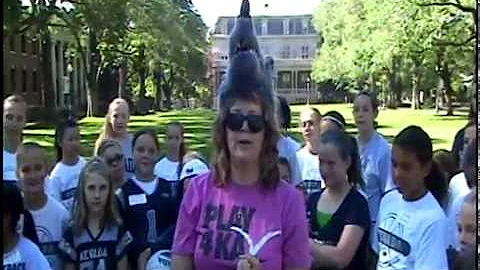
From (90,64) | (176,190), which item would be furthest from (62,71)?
(176,190)

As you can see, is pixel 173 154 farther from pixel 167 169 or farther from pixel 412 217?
pixel 412 217

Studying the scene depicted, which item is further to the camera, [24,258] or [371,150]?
[371,150]

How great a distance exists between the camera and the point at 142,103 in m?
11.0

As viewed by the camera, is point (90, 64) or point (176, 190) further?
point (90, 64)

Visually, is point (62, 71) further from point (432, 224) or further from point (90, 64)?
point (432, 224)

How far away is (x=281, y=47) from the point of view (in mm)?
3033

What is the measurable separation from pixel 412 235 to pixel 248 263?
613 millimetres

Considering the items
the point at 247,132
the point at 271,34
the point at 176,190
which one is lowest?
the point at 176,190

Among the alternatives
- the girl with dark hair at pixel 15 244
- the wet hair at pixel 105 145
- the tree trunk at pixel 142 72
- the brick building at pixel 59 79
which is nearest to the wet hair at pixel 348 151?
the girl with dark hair at pixel 15 244

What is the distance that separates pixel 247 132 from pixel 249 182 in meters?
0.10

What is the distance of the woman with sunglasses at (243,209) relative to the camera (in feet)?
5.03

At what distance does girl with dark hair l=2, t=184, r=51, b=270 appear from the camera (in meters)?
1.98

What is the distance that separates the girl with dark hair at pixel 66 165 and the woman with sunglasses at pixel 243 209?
1416 millimetres

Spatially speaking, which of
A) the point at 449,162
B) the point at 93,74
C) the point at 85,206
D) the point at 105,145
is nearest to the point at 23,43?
the point at 93,74
